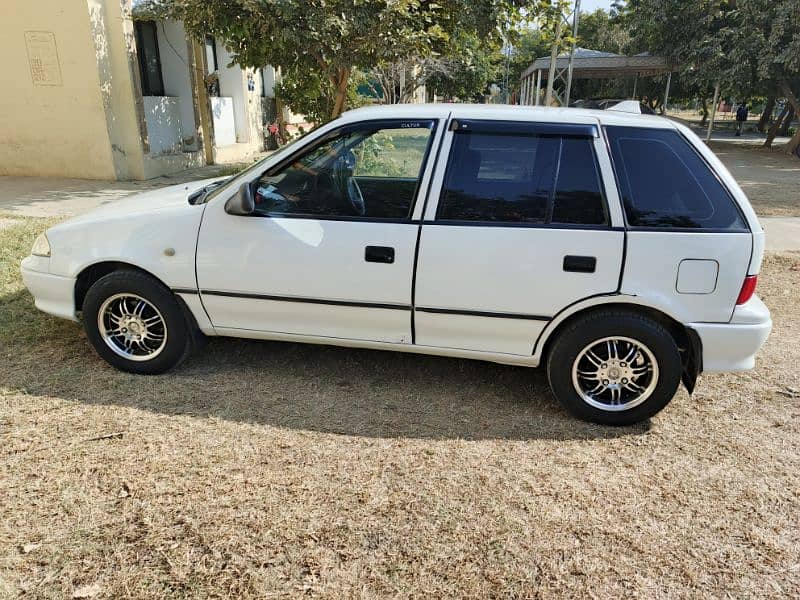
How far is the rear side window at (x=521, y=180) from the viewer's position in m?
3.30

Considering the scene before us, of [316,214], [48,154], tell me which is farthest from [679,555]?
[48,154]

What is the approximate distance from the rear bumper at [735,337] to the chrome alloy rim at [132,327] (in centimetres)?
325

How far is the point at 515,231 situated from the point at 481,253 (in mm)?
223

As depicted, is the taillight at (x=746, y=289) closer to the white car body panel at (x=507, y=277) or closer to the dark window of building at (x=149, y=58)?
the white car body panel at (x=507, y=277)

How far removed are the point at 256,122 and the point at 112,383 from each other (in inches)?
547

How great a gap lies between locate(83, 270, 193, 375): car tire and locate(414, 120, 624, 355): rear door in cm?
159

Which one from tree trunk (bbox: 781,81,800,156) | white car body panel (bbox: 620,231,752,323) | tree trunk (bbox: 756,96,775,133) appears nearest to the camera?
white car body panel (bbox: 620,231,752,323)

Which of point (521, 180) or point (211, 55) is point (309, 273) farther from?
point (211, 55)

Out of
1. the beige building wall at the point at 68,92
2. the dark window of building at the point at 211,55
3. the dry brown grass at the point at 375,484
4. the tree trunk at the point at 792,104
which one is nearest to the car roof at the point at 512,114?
the dry brown grass at the point at 375,484

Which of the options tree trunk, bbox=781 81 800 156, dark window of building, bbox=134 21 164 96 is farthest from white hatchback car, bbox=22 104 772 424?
tree trunk, bbox=781 81 800 156

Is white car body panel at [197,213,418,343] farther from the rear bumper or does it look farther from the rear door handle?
the rear bumper

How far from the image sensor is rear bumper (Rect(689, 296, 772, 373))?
3.28 m

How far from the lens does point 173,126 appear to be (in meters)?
13.0

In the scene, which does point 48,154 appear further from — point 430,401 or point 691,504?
point 691,504
